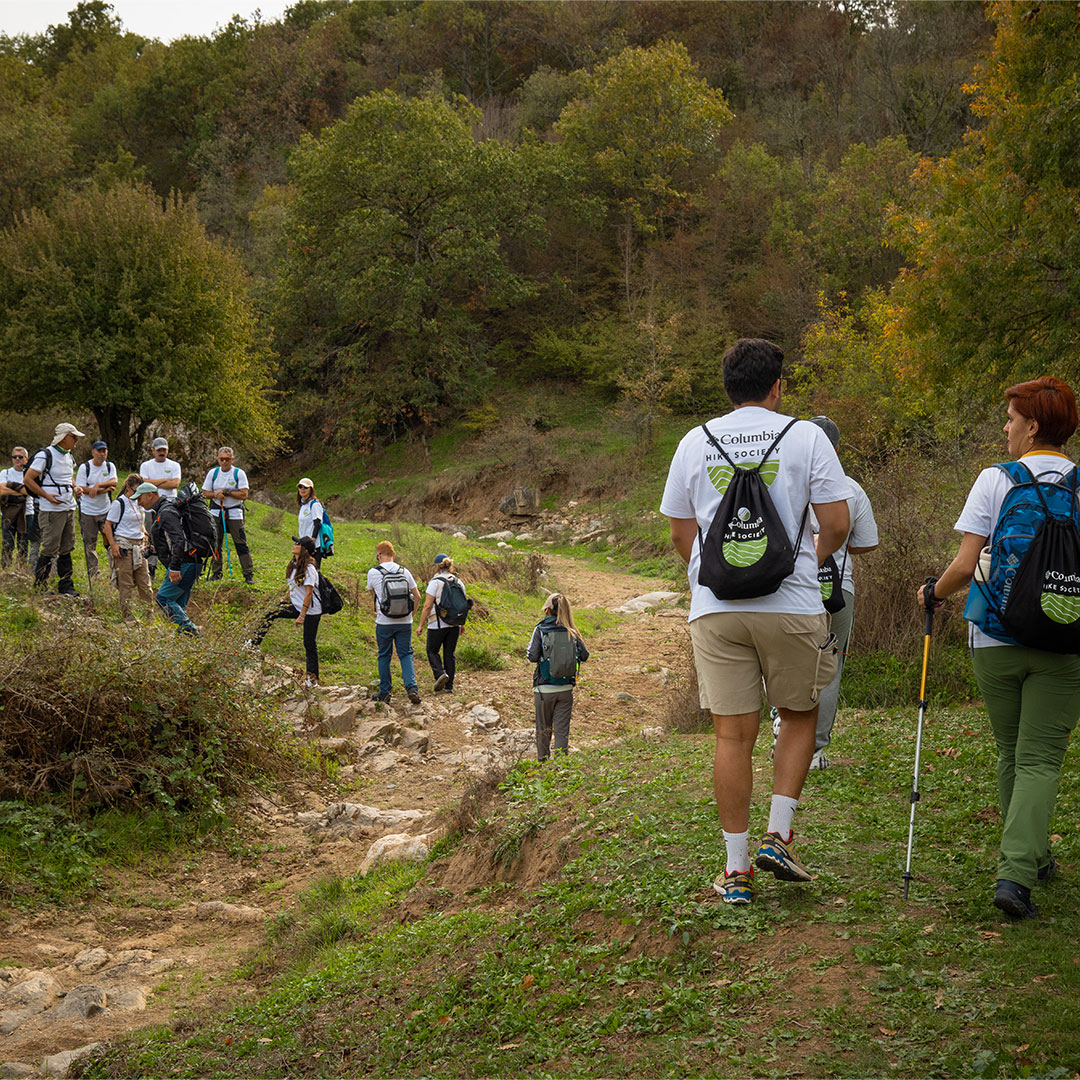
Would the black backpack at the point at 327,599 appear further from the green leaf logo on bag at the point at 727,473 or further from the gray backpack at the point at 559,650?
the green leaf logo on bag at the point at 727,473

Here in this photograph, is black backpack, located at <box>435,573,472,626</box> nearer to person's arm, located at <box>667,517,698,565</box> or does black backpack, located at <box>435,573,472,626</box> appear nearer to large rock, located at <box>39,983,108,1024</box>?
large rock, located at <box>39,983,108,1024</box>

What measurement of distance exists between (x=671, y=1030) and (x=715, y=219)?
140 ft

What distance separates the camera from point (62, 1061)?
4.71 metres

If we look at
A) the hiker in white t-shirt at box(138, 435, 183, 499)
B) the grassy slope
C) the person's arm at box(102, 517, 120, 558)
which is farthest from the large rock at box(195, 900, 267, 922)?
the hiker in white t-shirt at box(138, 435, 183, 499)

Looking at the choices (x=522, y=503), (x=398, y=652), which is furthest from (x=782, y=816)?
(x=522, y=503)

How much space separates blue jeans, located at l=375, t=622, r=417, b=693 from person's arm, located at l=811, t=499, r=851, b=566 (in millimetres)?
7872

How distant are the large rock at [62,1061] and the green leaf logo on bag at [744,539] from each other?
3955 mm

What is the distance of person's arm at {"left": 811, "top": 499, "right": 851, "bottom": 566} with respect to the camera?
12.9 feet

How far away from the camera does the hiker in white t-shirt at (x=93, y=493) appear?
12484mm

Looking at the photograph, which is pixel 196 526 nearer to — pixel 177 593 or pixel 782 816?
pixel 177 593

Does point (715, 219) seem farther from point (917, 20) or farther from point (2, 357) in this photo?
point (2, 357)

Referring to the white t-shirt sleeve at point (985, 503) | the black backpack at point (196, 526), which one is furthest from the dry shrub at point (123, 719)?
the white t-shirt sleeve at point (985, 503)

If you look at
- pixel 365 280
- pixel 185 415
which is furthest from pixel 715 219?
pixel 185 415

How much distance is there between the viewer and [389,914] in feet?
19.4
